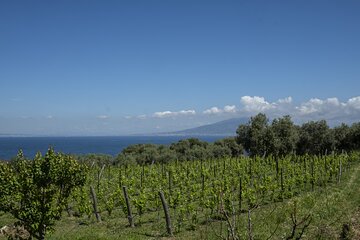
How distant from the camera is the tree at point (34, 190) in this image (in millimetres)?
14797

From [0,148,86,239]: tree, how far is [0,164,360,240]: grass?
1644 millimetres

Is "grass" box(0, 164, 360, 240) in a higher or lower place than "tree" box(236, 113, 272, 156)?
lower

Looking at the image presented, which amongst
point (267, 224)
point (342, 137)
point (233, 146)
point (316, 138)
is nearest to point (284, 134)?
point (316, 138)

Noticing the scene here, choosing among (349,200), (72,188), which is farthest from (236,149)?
(72,188)

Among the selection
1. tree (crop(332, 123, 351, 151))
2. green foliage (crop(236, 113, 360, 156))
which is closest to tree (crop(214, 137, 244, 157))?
green foliage (crop(236, 113, 360, 156))

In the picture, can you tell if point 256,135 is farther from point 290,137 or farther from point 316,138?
point 316,138

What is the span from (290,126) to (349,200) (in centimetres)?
4078

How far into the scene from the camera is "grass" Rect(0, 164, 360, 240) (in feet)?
51.4

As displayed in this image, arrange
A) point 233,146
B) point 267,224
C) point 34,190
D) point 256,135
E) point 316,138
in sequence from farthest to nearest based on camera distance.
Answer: point 233,146 < point 316,138 < point 256,135 < point 267,224 < point 34,190

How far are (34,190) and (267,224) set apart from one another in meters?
10.7

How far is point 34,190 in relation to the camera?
1485cm

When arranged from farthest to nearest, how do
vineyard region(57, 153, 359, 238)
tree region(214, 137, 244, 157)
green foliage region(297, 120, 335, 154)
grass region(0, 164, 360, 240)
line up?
tree region(214, 137, 244, 157), green foliage region(297, 120, 335, 154), vineyard region(57, 153, 359, 238), grass region(0, 164, 360, 240)

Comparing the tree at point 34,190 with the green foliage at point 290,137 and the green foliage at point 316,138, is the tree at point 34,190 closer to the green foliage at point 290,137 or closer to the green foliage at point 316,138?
the green foliage at point 290,137

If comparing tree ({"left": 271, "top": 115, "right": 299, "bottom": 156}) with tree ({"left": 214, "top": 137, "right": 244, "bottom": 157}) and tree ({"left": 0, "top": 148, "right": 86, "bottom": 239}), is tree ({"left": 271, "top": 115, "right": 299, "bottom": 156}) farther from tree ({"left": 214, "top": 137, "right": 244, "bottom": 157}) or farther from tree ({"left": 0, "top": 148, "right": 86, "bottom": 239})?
tree ({"left": 0, "top": 148, "right": 86, "bottom": 239})
